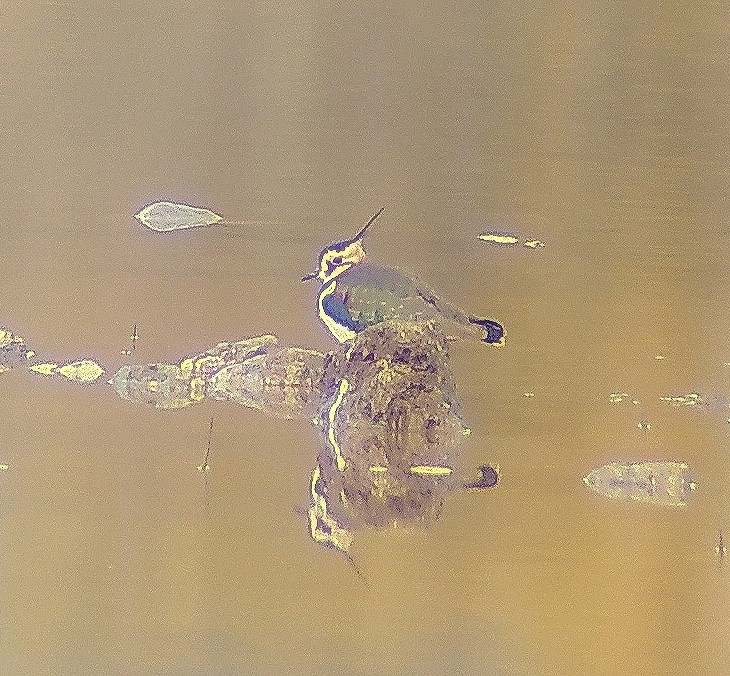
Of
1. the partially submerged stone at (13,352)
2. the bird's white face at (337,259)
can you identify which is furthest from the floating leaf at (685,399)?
the partially submerged stone at (13,352)

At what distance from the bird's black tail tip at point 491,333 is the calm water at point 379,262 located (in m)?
0.01

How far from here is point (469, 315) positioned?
720 mm

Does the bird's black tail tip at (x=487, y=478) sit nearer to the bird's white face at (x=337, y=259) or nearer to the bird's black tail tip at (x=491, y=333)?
the bird's black tail tip at (x=491, y=333)

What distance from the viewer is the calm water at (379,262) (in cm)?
68

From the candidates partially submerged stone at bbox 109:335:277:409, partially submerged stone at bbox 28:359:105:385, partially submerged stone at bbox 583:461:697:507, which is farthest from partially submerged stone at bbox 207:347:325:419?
partially submerged stone at bbox 583:461:697:507

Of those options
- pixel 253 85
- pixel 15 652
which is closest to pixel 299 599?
pixel 15 652

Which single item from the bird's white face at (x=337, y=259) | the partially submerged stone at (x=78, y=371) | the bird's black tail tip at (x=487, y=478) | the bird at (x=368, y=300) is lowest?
the bird's black tail tip at (x=487, y=478)

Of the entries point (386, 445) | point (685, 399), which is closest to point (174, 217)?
point (386, 445)

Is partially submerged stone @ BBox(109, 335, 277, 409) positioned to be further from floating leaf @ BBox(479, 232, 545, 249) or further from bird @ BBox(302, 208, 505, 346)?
floating leaf @ BBox(479, 232, 545, 249)

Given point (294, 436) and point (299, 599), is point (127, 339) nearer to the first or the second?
point (294, 436)

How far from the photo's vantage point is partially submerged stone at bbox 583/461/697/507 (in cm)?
69

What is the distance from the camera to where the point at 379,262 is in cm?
73

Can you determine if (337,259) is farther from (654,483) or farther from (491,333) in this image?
(654,483)

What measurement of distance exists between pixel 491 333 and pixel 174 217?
0.36 metres
